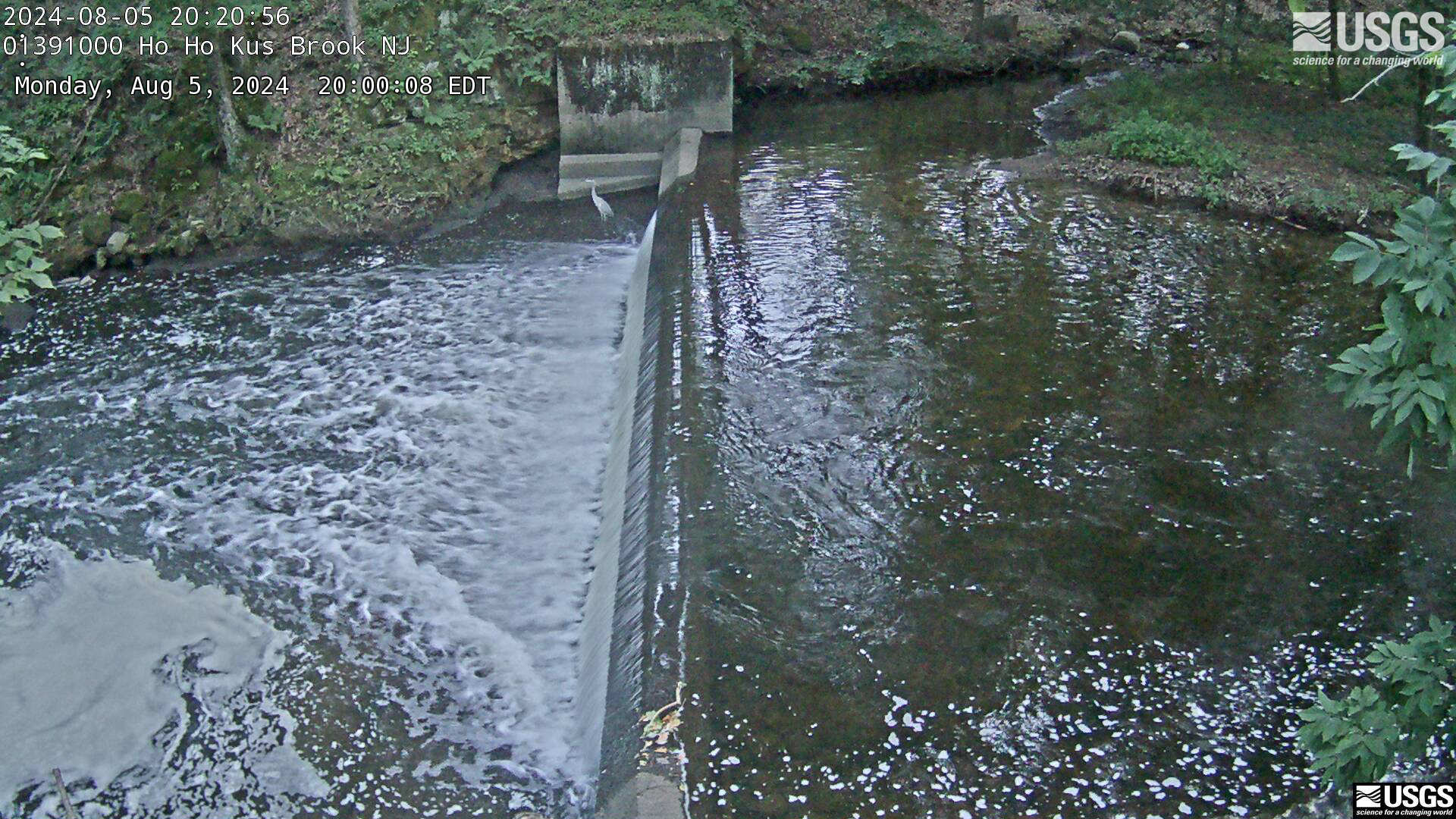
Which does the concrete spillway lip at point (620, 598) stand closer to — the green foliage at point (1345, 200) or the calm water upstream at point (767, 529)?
the calm water upstream at point (767, 529)

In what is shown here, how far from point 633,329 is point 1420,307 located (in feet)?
22.9

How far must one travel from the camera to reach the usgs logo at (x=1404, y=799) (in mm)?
3980

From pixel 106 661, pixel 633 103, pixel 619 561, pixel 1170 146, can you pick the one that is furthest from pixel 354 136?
pixel 1170 146

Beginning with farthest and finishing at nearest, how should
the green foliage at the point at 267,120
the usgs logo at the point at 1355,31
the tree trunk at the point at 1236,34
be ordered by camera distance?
the tree trunk at the point at 1236,34 < the green foliage at the point at 267,120 < the usgs logo at the point at 1355,31

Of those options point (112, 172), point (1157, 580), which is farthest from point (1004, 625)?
point (112, 172)

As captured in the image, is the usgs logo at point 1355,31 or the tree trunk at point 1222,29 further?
the tree trunk at point 1222,29

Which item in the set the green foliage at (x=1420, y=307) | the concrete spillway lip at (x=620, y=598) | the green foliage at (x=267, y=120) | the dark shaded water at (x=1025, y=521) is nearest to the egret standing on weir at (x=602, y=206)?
the concrete spillway lip at (x=620, y=598)

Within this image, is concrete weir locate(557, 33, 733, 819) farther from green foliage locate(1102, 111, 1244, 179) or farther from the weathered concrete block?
green foliage locate(1102, 111, 1244, 179)

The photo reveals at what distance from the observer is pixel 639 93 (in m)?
13.4

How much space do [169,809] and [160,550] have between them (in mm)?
2426

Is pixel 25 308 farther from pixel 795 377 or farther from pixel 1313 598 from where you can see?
pixel 1313 598

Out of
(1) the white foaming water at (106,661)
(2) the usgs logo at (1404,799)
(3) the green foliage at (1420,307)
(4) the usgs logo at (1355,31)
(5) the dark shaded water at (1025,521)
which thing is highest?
(4) the usgs logo at (1355,31)

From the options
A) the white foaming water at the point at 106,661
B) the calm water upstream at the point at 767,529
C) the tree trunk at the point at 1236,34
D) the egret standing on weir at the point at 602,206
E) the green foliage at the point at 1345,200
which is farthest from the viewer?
the tree trunk at the point at 1236,34

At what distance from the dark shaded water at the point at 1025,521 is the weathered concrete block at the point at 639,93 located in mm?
3908
